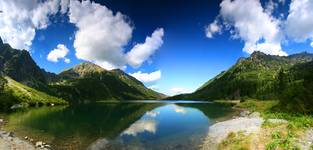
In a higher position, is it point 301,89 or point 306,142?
point 301,89

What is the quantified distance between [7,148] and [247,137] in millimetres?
38813

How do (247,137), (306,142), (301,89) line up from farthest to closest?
(301,89)
(247,137)
(306,142)

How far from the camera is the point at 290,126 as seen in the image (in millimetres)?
40656

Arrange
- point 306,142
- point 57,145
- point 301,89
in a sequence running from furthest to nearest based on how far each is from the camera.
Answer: point 301,89, point 57,145, point 306,142

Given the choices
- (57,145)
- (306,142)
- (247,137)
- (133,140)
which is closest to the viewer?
(306,142)

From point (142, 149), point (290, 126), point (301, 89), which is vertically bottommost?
point (142, 149)

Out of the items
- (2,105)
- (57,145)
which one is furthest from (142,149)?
(2,105)

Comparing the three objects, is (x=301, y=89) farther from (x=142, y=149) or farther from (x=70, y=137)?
(x=70, y=137)

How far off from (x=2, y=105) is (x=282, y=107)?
16055 centimetres

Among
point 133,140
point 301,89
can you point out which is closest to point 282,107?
point 301,89

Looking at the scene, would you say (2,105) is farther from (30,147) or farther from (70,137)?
(30,147)

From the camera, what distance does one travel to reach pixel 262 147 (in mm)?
32344

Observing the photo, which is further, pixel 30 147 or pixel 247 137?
pixel 30 147

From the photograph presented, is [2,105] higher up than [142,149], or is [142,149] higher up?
[2,105]
